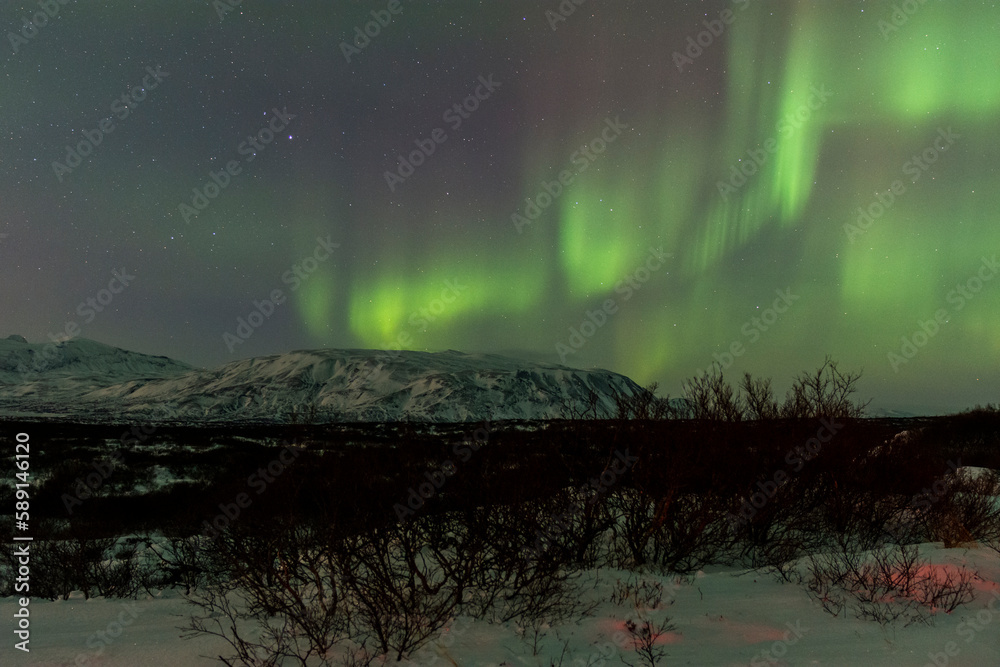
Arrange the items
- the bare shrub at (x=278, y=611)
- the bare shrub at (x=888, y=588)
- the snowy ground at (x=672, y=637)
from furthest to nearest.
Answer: the bare shrub at (x=888, y=588)
the bare shrub at (x=278, y=611)
the snowy ground at (x=672, y=637)

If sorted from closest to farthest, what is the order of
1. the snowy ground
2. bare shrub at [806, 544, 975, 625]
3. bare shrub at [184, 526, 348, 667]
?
1. the snowy ground
2. bare shrub at [184, 526, 348, 667]
3. bare shrub at [806, 544, 975, 625]

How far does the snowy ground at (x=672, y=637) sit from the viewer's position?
5.00 m

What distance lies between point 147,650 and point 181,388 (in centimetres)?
22220

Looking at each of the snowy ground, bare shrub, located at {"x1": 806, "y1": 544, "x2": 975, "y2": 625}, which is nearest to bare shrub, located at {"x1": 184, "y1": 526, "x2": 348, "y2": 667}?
the snowy ground

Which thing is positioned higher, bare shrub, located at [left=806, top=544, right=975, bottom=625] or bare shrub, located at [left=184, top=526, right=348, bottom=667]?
bare shrub, located at [left=184, top=526, right=348, bottom=667]

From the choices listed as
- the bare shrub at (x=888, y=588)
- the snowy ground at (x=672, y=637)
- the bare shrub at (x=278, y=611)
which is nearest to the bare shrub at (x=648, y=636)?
the snowy ground at (x=672, y=637)

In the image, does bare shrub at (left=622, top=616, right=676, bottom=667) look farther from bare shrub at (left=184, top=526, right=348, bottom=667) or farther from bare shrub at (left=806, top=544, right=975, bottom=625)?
bare shrub at (left=184, top=526, right=348, bottom=667)

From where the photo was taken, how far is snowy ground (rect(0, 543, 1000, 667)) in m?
5.00

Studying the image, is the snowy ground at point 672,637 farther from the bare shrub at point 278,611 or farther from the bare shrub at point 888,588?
the bare shrub at point 278,611

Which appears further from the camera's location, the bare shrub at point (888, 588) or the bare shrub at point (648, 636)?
the bare shrub at point (888, 588)

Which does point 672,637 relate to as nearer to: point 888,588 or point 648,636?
point 648,636

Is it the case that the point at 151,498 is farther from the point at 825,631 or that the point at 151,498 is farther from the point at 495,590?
the point at 825,631

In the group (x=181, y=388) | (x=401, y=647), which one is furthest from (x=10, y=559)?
(x=181, y=388)

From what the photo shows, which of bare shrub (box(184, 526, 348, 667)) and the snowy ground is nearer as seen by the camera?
the snowy ground
